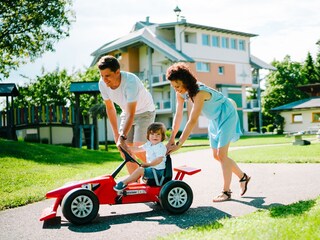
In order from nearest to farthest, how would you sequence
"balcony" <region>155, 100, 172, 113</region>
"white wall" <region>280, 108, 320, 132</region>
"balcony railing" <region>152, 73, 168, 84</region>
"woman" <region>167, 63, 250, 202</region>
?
"woman" <region>167, 63, 250, 202</region>
"balcony" <region>155, 100, 172, 113</region>
"balcony railing" <region>152, 73, 168, 84</region>
"white wall" <region>280, 108, 320, 132</region>

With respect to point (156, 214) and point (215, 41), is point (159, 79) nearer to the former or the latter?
point (215, 41)

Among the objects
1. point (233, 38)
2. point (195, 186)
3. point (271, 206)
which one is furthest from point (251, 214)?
point (233, 38)

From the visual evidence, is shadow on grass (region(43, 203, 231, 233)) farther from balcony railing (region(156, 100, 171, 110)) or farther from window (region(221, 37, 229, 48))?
window (region(221, 37, 229, 48))

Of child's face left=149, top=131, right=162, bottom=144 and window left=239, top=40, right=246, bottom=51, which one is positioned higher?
window left=239, top=40, right=246, bottom=51

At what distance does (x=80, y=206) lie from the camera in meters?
4.50

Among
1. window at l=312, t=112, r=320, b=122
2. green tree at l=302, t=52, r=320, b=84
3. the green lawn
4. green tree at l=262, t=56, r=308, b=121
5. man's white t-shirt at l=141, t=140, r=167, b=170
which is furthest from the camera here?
green tree at l=302, t=52, r=320, b=84

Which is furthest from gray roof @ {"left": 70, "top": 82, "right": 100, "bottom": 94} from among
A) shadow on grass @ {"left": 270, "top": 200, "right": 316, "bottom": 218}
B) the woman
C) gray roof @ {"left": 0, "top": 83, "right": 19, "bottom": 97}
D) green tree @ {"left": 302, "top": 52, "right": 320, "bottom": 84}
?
green tree @ {"left": 302, "top": 52, "right": 320, "bottom": 84}

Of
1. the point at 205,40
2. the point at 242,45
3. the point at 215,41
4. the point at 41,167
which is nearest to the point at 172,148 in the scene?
the point at 41,167

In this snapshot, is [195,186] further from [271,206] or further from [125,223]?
[125,223]

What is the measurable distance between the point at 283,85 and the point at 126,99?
56.5m

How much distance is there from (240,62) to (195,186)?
38.1 meters

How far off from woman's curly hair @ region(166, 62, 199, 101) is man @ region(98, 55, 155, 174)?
475 mm

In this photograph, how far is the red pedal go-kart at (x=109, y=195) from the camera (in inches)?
176

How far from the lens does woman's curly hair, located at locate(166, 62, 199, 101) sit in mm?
5055
